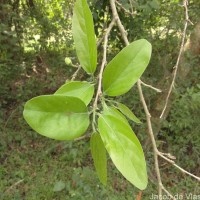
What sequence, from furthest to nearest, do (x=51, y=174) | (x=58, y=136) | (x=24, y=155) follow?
1. (x=24, y=155)
2. (x=51, y=174)
3. (x=58, y=136)

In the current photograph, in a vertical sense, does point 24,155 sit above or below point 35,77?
below

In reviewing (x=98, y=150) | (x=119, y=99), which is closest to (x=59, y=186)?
(x=119, y=99)

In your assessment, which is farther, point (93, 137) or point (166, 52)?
point (166, 52)

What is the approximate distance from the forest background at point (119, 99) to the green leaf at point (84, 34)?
5.48 ft

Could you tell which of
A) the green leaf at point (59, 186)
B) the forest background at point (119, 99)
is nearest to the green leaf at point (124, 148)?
the forest background at point (119, 99)

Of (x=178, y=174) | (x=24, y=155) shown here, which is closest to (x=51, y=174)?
(x=24, y=155)

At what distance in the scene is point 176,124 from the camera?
9.67ft

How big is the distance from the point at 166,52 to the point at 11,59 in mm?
1699

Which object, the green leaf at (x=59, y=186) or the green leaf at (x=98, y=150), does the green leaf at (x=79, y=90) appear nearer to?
the green leaf at (x=98, y=150)

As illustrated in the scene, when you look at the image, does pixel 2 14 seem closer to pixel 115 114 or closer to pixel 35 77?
pixel 35 77

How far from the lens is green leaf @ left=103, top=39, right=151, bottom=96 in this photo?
513 mm

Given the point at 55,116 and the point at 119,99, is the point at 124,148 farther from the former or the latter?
the point at 119,99

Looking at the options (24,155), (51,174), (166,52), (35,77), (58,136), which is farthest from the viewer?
(35,77)

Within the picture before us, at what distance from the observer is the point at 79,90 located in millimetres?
522
